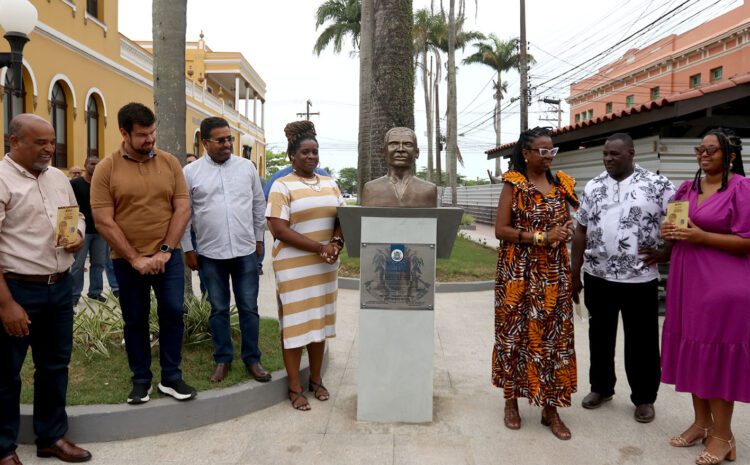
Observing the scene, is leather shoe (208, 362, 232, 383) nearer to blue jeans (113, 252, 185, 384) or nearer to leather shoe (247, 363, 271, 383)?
leather shoe (247, 363, 271, 383)

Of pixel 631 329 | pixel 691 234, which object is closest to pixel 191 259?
pixel 631 329

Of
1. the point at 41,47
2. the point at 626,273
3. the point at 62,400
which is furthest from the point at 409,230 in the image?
the point at 41,47

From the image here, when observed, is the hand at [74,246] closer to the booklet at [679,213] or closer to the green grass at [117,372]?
the green grass at [117,372]

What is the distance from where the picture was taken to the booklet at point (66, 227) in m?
3.03

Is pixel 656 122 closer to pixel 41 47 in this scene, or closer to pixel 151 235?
pixel 151 235

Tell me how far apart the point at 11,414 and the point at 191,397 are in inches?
39.5

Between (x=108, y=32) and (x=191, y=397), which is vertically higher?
(x=108, y=32)

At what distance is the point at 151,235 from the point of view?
11.6ft

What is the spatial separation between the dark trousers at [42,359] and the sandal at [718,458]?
146 inches

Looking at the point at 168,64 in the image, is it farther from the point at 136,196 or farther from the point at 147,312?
the point at 147,312

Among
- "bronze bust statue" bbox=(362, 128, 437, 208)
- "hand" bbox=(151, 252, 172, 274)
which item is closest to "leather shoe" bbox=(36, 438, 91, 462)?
"hand" bbox=(151, 252, 172, 274)

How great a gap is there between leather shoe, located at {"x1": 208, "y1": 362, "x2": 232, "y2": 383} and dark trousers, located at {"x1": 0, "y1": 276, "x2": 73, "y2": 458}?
3.27ft

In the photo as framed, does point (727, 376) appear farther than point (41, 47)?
No

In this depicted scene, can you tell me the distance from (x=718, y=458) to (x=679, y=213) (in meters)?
1.43
